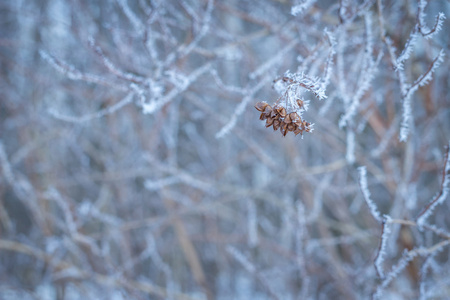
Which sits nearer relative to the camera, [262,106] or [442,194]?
[262,106]

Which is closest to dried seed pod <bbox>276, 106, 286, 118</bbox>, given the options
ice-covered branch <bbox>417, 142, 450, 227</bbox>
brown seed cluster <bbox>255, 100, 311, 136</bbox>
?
brown seed cluster <bbox>255, 100, 311, 136</bbox>

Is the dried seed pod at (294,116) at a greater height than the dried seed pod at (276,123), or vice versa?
the dried seed pod at (276,123)

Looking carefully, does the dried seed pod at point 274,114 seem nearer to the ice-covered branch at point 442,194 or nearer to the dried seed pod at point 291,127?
the dried seed pod at point 291,127

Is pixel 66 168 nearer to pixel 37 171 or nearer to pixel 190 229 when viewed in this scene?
pixel 37 171

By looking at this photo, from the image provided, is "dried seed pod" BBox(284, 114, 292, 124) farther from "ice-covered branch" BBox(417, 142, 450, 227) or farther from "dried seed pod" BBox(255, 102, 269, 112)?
"ice-covered branch" BBox(417, 142, 450, 227)

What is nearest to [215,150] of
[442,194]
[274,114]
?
[442,194]

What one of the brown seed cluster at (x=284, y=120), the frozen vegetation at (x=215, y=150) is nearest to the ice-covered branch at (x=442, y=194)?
the frozen vegetation at (x=215, y=150)

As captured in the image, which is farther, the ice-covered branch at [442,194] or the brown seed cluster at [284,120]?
the ice-covered branch at [442,194]

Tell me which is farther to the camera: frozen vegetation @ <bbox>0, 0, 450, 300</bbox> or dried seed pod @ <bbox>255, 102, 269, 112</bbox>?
frozen vegetation @ <bbox>0, 0, 450, 300</bbox>

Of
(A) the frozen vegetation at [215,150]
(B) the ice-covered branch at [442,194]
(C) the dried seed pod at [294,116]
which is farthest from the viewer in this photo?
(A) the frozen vegetation at [215,150]

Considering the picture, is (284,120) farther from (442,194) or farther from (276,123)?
(442,194)

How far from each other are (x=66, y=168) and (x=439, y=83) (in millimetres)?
3197

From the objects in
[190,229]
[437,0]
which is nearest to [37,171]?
[190,229]

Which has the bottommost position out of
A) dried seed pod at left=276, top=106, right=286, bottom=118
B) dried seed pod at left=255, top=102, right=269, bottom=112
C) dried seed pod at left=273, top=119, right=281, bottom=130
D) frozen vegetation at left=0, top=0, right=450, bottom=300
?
Result: dried seed pod at left=273, top=119, right=281, bottom=130
